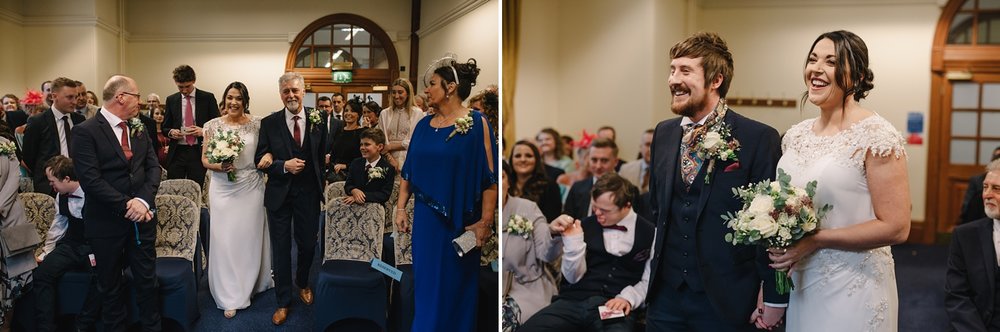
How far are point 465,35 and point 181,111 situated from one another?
0.79 metres

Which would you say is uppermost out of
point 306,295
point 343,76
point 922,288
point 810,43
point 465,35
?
point 810,43

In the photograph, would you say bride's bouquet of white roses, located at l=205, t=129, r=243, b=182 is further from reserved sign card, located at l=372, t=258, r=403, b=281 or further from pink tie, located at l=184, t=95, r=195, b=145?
reserved sign card, located at l=372, t=258, r=403, b=281

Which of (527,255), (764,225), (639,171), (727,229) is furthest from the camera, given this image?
(639,171)

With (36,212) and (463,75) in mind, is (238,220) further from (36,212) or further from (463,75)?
(463,75)

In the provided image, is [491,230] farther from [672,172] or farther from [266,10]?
[266,10]

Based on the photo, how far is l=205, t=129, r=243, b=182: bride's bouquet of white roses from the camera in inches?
67.2

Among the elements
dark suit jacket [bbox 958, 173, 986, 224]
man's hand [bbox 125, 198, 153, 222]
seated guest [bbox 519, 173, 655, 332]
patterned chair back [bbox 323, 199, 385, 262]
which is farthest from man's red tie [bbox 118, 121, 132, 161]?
dark suit jacket [bbox 958, 173, 986, 224]

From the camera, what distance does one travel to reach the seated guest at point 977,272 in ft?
9.27

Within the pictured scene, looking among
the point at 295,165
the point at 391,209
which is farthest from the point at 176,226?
the point at 391,209

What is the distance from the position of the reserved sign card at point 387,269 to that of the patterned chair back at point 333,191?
22 cm

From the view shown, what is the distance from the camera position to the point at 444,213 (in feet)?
6.56

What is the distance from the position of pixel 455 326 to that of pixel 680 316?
2.18 ft

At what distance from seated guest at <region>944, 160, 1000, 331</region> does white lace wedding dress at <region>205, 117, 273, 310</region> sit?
2725 mm

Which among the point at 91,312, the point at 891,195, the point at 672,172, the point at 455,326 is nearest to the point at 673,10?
the point at 672,172
